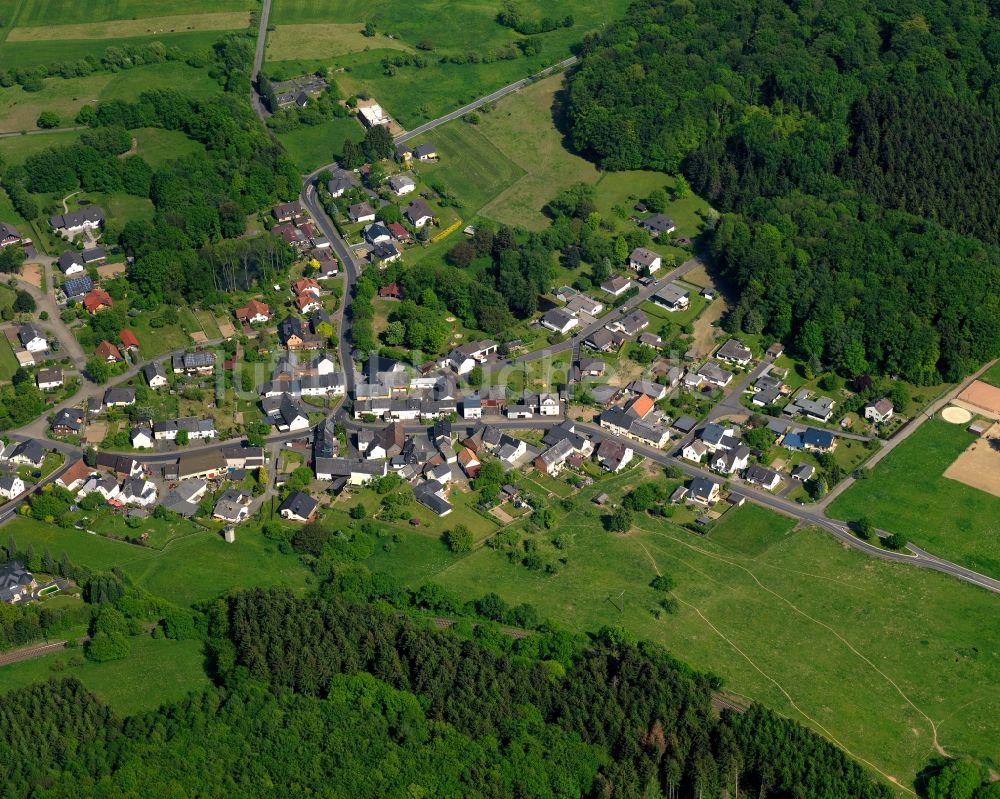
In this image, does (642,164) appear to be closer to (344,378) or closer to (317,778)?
(344,378)

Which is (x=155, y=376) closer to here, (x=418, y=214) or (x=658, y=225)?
(x=418, y=214)

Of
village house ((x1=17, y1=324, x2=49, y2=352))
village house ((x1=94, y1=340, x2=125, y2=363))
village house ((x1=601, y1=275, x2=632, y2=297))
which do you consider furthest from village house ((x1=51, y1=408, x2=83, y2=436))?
village house ((x1=601, y1=275, x2=632, y2=297))

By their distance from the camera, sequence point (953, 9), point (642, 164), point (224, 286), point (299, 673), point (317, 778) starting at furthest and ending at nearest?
1. point (953, 9)
2. point (642, 164)
3. point (224, 286)
4. point (299, 673)
5. point (317, 778)

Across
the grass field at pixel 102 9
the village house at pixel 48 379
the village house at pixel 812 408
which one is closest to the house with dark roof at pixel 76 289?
the village house at pixel 48 379

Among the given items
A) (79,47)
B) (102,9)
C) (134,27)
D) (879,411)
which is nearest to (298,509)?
(879,411)

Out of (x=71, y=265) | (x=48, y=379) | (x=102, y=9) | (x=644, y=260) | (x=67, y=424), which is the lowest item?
(x=644, y=260)

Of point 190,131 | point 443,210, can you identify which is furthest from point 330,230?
point 190,131

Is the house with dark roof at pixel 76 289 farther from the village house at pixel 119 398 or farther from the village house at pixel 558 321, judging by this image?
the village house at pixel 558 321

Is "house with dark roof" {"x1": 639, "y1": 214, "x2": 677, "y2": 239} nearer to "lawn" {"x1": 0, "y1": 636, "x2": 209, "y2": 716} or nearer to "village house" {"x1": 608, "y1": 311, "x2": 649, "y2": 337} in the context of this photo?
"village house" {"x1": 608, "y1": 311, "x2": 649, "y2": 337}
